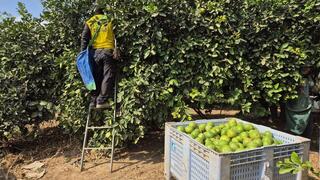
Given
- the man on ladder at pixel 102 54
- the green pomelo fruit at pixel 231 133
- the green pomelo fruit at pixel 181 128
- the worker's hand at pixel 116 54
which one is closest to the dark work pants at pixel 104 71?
the man on ladder at pixel 102 54

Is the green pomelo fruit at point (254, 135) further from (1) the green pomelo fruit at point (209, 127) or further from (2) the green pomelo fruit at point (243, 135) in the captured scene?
(1) the green pomelo fruit at point (209, 127)

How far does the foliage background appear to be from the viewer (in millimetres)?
4926

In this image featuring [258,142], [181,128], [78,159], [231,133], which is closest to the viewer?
[258,142]

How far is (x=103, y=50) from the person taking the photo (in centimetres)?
502

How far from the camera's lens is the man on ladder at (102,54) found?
4934 mm

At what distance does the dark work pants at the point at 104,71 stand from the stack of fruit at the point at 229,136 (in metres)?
1.51

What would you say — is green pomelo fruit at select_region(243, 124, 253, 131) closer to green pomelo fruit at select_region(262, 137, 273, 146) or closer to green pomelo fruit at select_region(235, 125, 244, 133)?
green pomelo fruit at select_region(235, 125, 244, 133)

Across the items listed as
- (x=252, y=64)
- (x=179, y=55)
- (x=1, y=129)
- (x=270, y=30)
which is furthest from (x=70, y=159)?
(x=270, y=30)

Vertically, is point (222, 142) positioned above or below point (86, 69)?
below

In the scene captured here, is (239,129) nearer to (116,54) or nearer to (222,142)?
(222,142)

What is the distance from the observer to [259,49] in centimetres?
507

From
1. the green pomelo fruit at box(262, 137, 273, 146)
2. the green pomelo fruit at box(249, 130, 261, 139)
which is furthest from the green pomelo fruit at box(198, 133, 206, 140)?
the green pomelo fruit at box(262, 137, 273, 146)

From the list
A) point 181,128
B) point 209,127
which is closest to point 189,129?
point 181,128

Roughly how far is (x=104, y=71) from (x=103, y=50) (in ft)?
1.07
